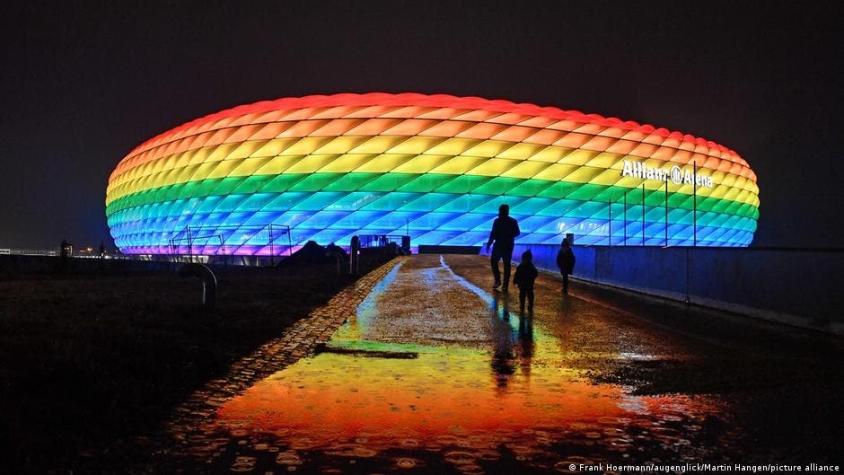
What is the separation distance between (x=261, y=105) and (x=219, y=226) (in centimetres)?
973

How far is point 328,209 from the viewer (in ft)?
180

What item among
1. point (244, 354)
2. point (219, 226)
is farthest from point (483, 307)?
point (219, 226)

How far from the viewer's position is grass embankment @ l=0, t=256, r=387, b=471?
402 centimetres

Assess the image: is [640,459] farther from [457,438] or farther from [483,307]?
[483,307]

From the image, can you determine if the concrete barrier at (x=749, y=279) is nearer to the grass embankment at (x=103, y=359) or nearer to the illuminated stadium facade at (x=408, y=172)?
the grass embankment at (x=103, y=359)

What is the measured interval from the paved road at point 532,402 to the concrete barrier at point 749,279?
2.39ft

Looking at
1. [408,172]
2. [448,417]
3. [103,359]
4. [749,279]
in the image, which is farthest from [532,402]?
[408,172]

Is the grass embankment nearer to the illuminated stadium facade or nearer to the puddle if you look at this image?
the puddle

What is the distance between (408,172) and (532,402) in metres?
48.5

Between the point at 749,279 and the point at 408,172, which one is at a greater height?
the point at 408,172

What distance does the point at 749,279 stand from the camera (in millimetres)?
12281

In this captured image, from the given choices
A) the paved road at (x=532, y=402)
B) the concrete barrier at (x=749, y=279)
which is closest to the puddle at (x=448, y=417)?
the paved road at (x=532, y=402)

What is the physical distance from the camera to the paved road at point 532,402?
3975 millimetres

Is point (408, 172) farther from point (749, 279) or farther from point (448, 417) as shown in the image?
point (448, 417)
